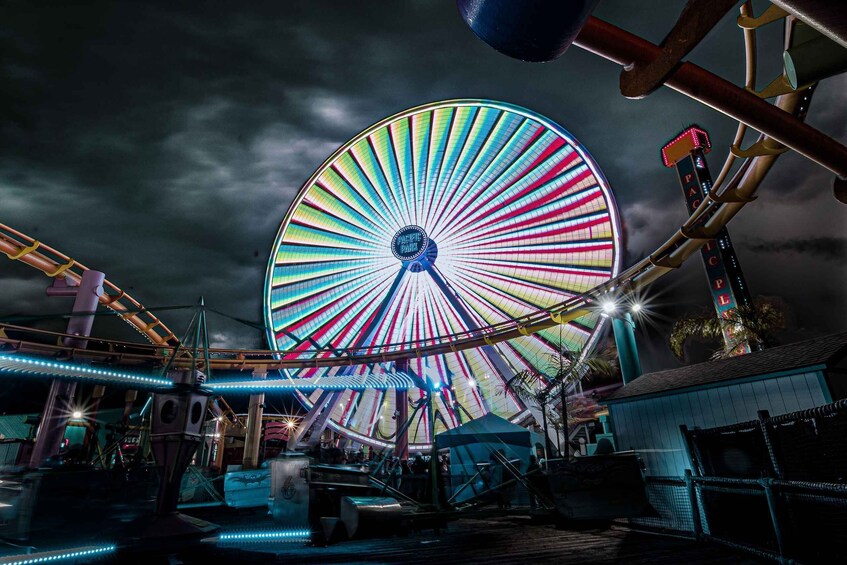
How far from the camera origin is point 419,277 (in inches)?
894

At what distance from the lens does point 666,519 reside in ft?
21.8

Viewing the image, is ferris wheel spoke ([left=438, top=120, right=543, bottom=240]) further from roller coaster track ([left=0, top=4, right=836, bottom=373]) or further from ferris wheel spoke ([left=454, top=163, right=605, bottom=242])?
roller coaster track ([left=0, top=4, right=836, bottom=373])

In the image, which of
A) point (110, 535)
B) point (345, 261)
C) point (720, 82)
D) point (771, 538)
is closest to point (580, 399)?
point (345, 261)

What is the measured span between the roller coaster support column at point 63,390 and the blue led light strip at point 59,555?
33.0ft

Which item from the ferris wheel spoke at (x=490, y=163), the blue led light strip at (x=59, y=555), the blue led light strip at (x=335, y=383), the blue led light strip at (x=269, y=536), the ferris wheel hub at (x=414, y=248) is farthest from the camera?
the ferris wheel hub at (x=414, y=248)

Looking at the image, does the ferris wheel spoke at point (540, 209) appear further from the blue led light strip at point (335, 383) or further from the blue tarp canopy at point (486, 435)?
the blue tarp canopy at point (486, 435)

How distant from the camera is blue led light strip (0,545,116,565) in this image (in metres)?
4.22

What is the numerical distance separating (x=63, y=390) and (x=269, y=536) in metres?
13.6

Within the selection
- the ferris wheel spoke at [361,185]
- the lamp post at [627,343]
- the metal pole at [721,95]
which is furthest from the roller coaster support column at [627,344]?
the metal pole at [721,95]

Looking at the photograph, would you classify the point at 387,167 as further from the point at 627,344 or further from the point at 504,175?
the point at 627,344

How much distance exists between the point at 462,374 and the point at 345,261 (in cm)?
954

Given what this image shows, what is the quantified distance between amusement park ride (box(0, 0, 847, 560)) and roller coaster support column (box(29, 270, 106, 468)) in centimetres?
6

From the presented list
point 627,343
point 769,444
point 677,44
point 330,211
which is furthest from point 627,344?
point 677,44

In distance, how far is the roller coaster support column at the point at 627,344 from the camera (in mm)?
16812
